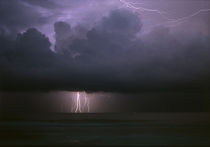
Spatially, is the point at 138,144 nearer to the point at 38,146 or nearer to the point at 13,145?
the point at 38,146

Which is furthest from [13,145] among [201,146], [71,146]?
[201,146]

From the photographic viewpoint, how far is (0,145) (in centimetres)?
2373

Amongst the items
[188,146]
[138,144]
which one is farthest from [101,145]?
[188,146]

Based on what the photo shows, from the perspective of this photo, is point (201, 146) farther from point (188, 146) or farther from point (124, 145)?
point (124, 145)

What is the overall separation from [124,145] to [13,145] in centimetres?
954

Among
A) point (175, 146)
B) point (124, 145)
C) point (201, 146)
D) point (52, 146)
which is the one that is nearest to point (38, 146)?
point (52, 146)

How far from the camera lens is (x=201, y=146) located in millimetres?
22859

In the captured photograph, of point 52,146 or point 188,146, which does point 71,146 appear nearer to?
point 52,146

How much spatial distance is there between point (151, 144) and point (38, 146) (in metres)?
9.87

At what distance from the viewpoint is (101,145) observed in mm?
24000

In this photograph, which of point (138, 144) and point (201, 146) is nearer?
point (201, 146)

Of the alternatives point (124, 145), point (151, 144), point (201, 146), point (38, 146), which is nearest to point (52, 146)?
point (38, 146)

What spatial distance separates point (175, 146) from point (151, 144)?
219cm

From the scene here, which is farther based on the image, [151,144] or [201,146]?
[151,144]
